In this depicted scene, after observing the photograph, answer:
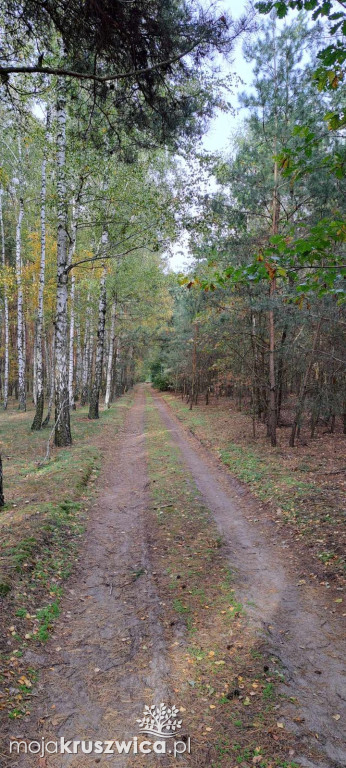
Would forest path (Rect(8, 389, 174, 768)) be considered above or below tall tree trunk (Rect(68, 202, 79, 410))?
below

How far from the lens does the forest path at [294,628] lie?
10.2 feet

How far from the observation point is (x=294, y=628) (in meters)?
4.30

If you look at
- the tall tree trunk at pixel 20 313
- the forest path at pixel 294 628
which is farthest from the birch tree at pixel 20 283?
the forest path at pixel 294 628

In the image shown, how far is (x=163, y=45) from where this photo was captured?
14.1 feet

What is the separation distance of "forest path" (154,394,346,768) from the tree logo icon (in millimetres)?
917

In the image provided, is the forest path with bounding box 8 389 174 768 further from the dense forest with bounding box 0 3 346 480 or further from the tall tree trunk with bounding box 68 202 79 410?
the tall tree trunk with bounding box 68 202 79 410

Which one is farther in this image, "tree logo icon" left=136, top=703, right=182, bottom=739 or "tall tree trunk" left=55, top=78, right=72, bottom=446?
"tall tree trunk" left=55, top=78, right=72, bottom=446

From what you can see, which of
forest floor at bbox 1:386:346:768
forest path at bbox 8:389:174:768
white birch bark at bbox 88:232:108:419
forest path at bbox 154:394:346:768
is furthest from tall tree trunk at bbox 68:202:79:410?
forest path at bbox 154:394:346:768

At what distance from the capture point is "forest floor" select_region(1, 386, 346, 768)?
3.00 meters

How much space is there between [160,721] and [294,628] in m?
1.89

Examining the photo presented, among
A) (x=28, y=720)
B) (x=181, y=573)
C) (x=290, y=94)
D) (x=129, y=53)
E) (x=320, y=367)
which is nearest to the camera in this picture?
(x=28, y=720)

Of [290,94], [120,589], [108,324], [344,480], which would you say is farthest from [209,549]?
[108,324]

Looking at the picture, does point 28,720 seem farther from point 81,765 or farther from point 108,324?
point 108,324

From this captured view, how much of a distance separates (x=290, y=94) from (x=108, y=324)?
2006 centimetres
